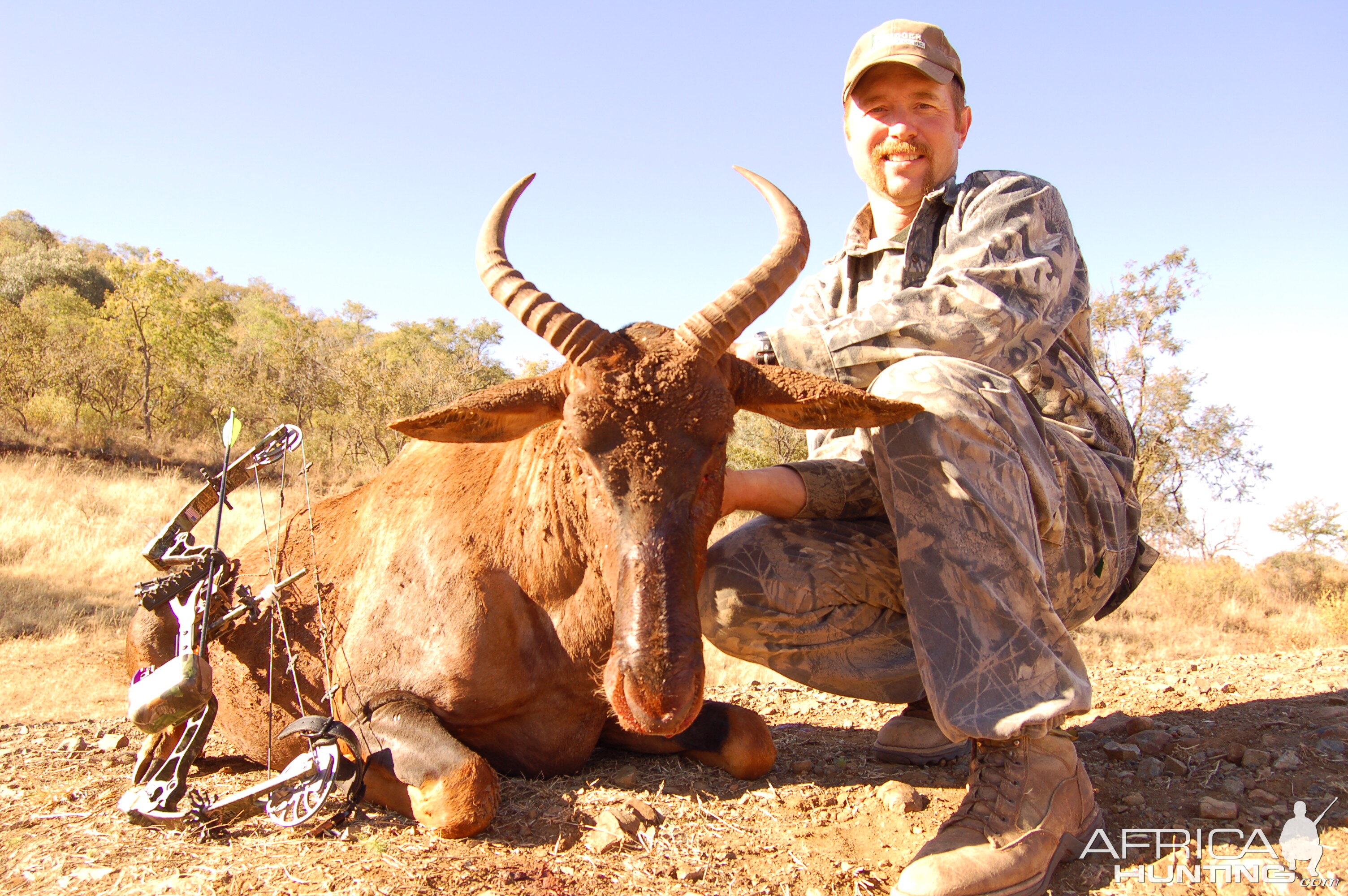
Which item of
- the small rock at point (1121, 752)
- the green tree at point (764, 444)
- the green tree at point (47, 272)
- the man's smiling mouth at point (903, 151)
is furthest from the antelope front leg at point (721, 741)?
the green tree at point (47, 272)

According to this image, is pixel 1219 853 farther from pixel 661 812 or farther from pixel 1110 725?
pixel 661 812

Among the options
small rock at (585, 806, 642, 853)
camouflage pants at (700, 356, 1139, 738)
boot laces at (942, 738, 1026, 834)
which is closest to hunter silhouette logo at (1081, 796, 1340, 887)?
boot laces at (942, 738, 1026, 834)

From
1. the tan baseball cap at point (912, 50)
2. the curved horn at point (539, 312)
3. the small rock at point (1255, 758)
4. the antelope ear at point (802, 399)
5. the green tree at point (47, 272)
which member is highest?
the green tree at point (47, 272)

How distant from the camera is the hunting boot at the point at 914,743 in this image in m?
4.38

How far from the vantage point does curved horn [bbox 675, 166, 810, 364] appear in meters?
3.56

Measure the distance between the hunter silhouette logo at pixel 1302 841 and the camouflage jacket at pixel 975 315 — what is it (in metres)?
1.60

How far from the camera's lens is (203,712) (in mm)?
3859

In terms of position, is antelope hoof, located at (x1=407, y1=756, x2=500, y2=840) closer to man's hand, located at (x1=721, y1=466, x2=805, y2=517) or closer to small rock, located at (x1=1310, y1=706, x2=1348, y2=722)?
man's hand, located at (x1=721, y1=466, x2=805, y2=517)

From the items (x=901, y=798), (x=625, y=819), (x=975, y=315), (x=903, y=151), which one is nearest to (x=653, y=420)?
(x=975, y=315)

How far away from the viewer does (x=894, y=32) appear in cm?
447

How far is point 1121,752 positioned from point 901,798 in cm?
130

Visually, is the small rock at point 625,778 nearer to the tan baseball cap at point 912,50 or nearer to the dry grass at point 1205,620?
the tan baseball cap at point 912,50

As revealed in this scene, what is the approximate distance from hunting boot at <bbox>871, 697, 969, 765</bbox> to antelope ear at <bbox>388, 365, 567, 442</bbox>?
7.78ft

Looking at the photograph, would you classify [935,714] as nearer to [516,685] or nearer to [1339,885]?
[1339,885]
